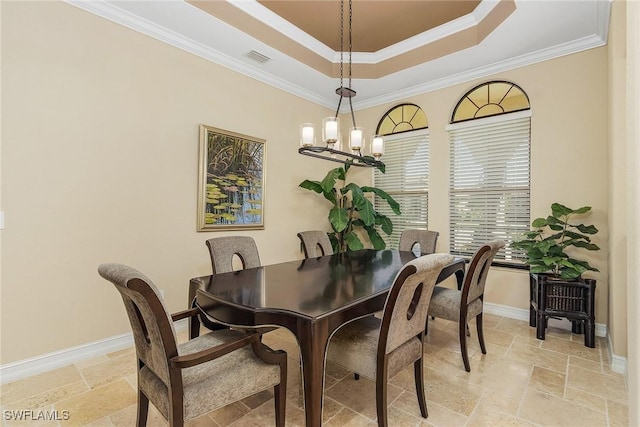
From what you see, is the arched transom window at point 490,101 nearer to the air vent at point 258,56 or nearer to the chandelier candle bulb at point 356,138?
the chandelier candle bulb at point 356,138

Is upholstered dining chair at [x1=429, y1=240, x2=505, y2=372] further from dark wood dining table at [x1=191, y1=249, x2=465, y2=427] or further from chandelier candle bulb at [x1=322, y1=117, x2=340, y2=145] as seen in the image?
chandelier candle bulb at [x1=322, y1=117, x2=340, y2=145]

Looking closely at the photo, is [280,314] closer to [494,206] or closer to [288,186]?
[288,186]

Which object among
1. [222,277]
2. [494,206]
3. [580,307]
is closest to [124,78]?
[222,277]

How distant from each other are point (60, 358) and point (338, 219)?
320 centimetres

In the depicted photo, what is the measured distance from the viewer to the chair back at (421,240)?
3.66m

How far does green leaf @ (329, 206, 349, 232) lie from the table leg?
277 cm

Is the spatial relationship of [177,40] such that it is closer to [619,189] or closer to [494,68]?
[494,68]

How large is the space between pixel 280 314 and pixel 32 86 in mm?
2720

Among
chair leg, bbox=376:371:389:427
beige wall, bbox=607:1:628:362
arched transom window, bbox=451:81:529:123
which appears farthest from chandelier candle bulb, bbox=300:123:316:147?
arched transom window, bbox=451:81:529:123

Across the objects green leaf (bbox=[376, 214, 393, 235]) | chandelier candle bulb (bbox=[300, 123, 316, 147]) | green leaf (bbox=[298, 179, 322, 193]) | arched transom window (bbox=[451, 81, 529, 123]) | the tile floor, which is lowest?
the tile floor

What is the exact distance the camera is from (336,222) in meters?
4.29

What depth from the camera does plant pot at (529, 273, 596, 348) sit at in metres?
2.92

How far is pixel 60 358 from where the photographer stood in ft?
8.41

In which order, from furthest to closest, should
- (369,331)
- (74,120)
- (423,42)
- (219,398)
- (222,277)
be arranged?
(423,42), (74,120), (222,277), (369,331), (219,398)
